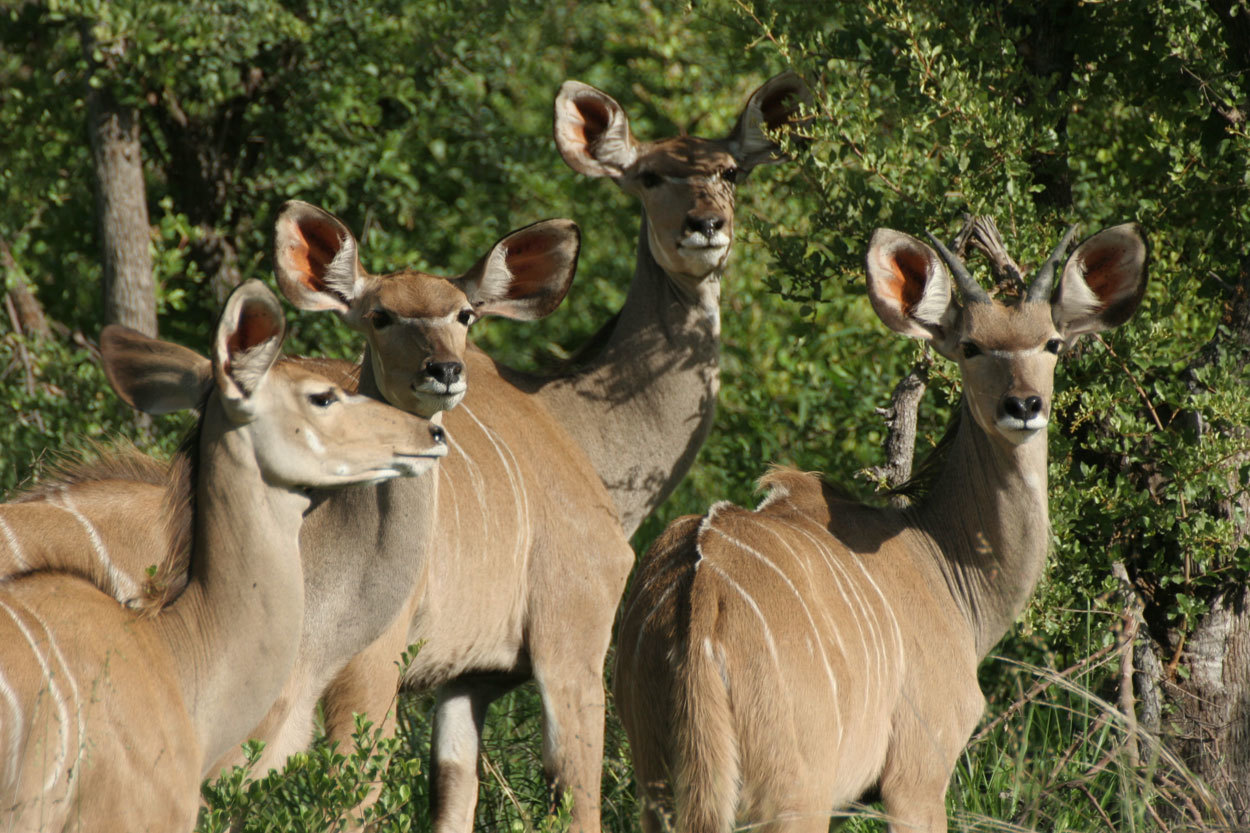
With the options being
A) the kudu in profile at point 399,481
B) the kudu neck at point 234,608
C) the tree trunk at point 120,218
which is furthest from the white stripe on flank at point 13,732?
the tree trunk at point 120,218

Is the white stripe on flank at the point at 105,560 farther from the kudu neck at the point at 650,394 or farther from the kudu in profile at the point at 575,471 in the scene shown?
the kudu neck at the point at 650,394

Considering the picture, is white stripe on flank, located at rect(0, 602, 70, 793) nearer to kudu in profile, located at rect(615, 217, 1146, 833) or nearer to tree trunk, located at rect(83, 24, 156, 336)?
kudu in profile, located at rect(615, 217, 1146, 833)

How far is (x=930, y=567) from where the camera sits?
397 centimetres

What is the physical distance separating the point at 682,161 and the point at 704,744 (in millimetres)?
2129

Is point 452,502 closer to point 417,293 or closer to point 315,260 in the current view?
point 417,293

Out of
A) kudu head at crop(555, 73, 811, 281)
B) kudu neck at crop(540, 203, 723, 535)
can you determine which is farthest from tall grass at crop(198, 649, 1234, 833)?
kudu head at crop(555, 73, 811, 281)

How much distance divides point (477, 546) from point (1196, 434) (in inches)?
79.4

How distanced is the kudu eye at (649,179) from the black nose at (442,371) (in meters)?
1.33

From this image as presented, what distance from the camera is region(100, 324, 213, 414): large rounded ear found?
3322mm

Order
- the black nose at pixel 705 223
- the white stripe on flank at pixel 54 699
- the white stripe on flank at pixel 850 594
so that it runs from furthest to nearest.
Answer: the black nose at pixel 705 223, the white stripe on flank at pixel 850 594, the white stripe on flank at pixel 54 699

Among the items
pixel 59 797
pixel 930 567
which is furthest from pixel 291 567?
pixel 930 567

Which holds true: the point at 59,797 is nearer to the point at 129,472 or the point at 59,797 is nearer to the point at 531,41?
the point at 129,472

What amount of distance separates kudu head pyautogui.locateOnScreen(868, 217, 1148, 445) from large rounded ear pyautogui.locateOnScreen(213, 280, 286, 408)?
1.61 meters

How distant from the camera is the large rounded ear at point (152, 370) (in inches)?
131
